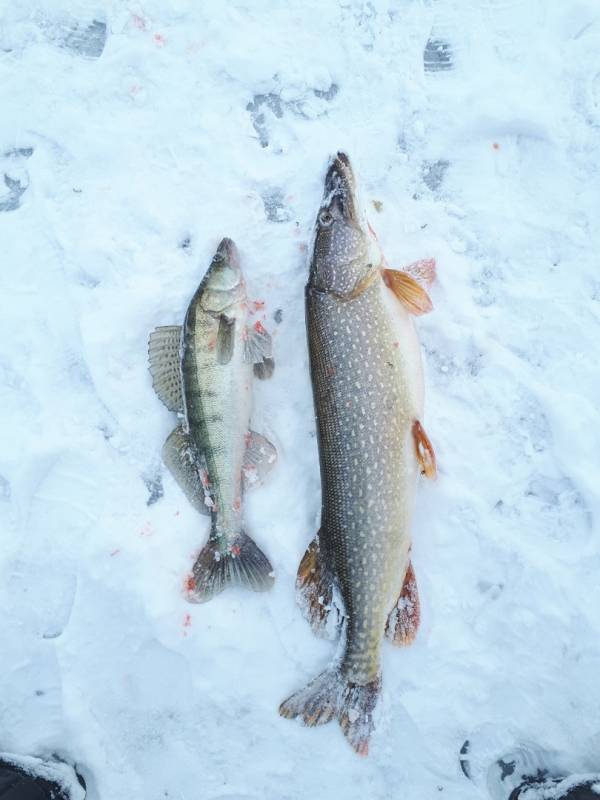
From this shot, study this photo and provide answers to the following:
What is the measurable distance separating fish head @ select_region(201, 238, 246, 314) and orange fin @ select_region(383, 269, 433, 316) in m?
0.51

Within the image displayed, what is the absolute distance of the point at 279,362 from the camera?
2139 mm

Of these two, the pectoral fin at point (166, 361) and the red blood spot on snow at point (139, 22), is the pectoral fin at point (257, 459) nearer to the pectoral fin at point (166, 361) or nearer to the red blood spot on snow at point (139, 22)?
the pectoral fin at point (166, 361)

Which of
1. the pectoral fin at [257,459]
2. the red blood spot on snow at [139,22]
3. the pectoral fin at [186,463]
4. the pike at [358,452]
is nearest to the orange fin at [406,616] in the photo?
the pike at [358,452]

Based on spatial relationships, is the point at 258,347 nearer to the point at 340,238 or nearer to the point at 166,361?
the point at 166,361

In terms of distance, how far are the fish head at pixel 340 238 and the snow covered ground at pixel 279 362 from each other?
0.64 ft

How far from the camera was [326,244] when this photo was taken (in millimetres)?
1931

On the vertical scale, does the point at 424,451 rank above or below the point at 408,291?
below

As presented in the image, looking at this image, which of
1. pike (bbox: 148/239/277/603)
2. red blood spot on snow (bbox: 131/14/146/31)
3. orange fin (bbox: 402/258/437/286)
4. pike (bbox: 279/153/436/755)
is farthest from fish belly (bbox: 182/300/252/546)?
red blood spot on snow (bbox: 131/14/146/31)

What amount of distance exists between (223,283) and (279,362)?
36 cm

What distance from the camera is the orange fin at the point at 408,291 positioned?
1920 mm

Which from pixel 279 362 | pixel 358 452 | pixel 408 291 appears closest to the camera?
pixel 358 452

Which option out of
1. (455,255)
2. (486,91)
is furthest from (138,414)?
(486,91)

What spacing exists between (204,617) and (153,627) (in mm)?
183

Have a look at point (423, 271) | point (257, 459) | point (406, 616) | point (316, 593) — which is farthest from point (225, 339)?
point (406, 616)
